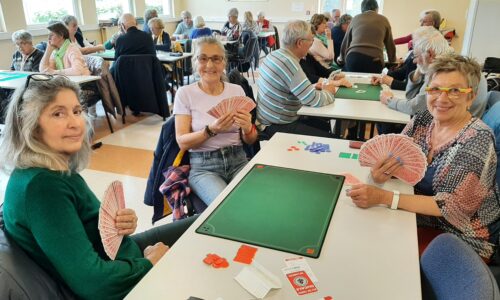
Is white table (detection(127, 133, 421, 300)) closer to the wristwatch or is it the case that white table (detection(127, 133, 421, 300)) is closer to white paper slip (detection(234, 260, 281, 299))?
white paper slip (detection(234, 260, 281, 299))

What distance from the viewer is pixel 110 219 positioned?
Result: 124 centimetres

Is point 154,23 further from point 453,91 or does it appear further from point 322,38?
point 453,91

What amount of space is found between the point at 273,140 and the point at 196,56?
68cm

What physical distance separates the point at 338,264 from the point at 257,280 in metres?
0.26

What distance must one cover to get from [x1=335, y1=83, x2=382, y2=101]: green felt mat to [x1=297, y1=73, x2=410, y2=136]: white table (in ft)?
0.44

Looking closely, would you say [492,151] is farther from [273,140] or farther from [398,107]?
[398,107]

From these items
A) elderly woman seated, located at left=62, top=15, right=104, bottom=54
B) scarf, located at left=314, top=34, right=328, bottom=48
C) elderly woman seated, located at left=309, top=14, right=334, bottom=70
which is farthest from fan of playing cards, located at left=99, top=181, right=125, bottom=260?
elderly woman seated, located at left=62, top=15, right=104, bottom=54

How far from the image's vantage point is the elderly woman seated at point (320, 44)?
4812 millimetres

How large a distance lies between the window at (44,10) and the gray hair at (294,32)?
602cm

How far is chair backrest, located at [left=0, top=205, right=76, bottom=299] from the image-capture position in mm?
908

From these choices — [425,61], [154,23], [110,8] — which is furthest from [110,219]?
[110,8]

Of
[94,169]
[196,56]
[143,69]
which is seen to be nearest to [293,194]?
[196,56]

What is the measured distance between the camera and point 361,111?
276 centimetres

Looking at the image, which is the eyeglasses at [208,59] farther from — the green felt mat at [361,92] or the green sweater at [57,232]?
the green felt mat at [361,92]
